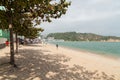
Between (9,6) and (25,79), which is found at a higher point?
(9,6)

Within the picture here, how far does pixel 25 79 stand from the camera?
39.0 feet

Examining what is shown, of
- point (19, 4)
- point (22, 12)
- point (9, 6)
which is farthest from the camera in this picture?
point (22, 12)

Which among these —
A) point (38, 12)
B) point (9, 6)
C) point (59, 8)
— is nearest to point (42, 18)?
point (38, 12)

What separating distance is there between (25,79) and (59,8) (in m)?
5.59

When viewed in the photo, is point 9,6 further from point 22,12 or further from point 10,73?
point 10,73

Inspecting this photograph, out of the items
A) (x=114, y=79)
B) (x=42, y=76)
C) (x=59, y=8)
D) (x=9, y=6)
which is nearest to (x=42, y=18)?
(x=59, y=8)

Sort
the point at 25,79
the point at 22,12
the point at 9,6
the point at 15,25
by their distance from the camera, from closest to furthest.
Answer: the point at 25,79 → the point at 9,6 → the point at 22,12 → the point at 15,25

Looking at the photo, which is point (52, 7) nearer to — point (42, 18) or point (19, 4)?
point (42, 18)

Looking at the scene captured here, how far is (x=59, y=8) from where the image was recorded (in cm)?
1470

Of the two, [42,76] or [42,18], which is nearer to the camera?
[42,76]

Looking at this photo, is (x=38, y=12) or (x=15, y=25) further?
(x=15, y=25)

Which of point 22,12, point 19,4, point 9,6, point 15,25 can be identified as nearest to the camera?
point 19,4

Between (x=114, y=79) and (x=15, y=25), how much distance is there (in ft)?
35.5

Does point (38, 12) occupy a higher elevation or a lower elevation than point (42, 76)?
higher
